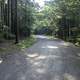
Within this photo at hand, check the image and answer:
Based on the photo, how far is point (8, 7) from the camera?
4506 cm

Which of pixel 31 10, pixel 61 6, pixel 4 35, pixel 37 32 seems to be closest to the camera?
pixel 4 35

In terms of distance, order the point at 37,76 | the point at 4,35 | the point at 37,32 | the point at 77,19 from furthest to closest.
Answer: the point at 37,32, the point at 77,19, the point at 4,35, the point at 37,76

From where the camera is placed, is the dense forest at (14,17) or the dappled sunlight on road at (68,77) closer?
the dappled sunlight on road at (68,77)

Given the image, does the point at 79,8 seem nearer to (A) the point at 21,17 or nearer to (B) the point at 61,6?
(B) the point at 61,6

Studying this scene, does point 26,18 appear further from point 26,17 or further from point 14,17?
point 14,17

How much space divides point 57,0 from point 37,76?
144ft

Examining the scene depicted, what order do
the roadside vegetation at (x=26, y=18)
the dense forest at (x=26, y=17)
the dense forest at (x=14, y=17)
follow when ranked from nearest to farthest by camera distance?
the roadside vegetation at (x=26, y=18), the dense forest at (x=14, y=17), the dense forest at (x=26, y=17)

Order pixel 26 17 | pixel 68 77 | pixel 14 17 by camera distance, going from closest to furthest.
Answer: pixel 68 77, pixel 14 17, pixel 26 17

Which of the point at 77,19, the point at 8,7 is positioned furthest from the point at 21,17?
the point at 77,19

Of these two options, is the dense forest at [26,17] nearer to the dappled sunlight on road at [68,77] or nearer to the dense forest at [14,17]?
the dense forest at [14,17]

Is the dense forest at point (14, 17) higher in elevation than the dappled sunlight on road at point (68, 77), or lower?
higher

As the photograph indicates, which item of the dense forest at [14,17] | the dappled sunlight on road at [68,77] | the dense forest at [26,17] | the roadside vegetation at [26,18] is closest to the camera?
the dappled sunlight on road at [68,77]

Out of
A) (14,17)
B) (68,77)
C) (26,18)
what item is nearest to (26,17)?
(26,18)

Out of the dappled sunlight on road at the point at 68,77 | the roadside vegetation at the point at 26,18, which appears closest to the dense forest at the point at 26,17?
the roadside vegetation at the point at 26,18
